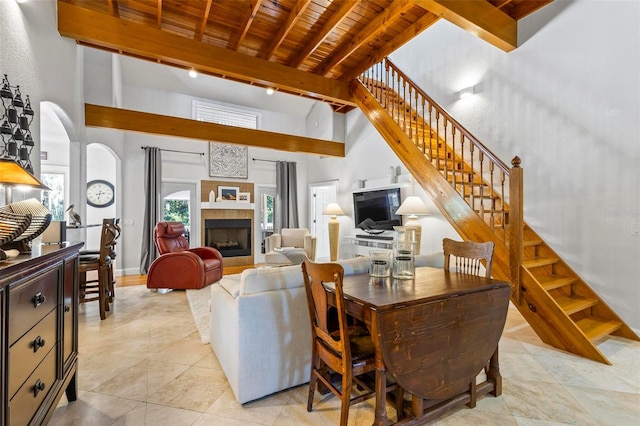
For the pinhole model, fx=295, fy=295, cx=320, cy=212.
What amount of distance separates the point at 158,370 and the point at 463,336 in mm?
2151

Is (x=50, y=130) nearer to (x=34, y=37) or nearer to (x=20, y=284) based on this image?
(x=34, y=37)

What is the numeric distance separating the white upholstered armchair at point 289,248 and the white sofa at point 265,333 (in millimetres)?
2938

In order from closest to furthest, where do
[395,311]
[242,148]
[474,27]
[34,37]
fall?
[395,311] → [34,37] → [474,27] → [242,148]

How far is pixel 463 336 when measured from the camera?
64.3 inches

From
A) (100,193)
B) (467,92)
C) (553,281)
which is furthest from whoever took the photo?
(100,193)

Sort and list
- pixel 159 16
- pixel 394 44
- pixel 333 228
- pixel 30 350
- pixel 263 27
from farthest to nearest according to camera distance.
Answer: pixel 333 228, pixel 394 44, pixel 263 27, pixel 159 16, pixel 30 350

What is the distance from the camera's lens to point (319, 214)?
7.65 metres

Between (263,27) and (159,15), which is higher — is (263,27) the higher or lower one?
the higher one

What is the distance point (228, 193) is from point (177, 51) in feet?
11.6

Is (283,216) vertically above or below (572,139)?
below

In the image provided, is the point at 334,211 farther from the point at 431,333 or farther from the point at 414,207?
the point at 431,333

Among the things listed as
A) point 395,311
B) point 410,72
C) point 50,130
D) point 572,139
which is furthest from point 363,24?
point 50,130

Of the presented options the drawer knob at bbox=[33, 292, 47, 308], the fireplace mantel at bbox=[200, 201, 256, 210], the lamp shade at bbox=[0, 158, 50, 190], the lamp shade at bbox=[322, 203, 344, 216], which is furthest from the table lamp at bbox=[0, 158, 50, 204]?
the fireplace mantel at bbox=[200, 201, 256, 210]

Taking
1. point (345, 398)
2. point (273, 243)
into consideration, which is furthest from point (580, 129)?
point (273, 243)
